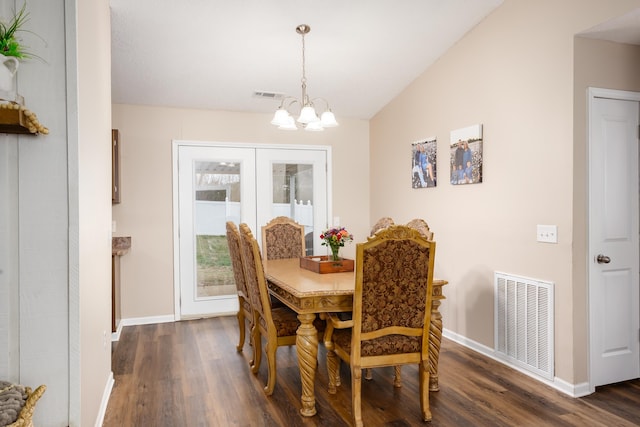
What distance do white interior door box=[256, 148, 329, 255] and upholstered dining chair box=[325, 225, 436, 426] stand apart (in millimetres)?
2863

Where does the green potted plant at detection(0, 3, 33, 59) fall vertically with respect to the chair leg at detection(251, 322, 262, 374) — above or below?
above

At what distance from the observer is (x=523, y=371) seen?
3234 mm

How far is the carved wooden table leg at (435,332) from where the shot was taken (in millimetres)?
2793

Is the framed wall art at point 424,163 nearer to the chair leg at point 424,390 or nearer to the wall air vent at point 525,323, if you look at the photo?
the wall air vent at point 525,323

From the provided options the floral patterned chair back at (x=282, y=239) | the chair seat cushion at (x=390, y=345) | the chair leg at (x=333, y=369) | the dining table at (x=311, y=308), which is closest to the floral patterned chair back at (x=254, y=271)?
the dining table at (x=311, y=308)

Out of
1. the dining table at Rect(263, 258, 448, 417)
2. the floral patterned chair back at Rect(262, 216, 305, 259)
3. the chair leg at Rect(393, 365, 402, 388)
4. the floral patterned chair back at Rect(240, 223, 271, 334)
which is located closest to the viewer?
the dining table at Rect(263, 258, 448, 417)

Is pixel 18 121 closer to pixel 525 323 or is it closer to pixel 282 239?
pixel 282 239

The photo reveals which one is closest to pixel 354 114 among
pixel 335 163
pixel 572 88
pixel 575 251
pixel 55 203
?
pixel 335 163

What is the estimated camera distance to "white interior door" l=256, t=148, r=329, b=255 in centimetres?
518

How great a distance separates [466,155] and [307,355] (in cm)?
229

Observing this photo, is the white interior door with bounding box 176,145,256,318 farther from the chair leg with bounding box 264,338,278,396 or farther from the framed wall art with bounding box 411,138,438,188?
the chair leg with bounding box 264,338,278,396

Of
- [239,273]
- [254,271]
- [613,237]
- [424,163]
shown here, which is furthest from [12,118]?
[424,163]

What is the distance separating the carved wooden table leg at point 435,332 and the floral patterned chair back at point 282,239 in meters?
1.89

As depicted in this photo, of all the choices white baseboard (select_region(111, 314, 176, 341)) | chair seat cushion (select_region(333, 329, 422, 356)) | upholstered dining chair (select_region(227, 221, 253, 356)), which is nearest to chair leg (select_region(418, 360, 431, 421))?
chair seat cushion (select_region(333, 329, 422, 356))
